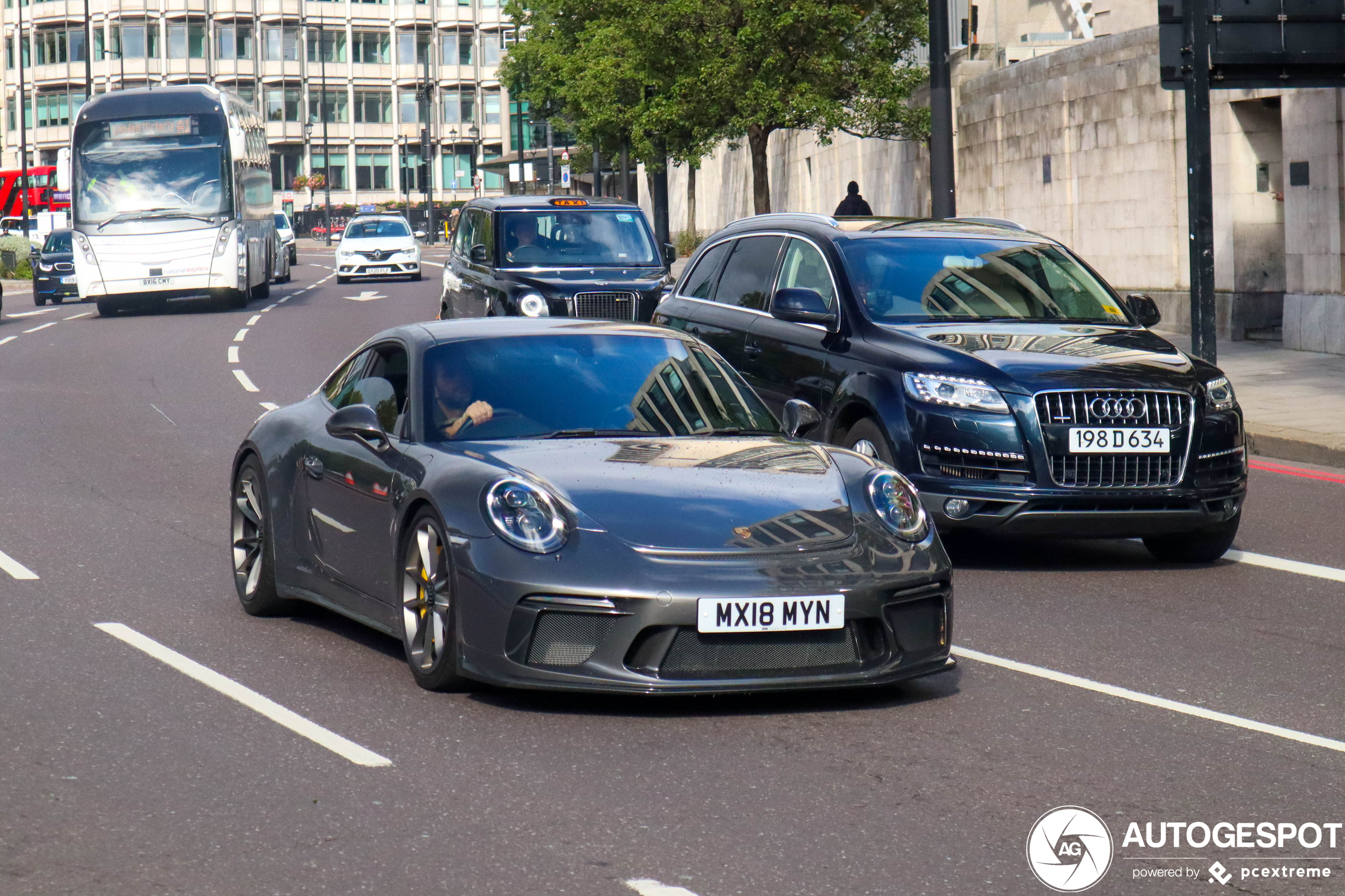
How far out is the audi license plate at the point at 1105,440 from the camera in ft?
29.5

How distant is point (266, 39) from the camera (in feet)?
427

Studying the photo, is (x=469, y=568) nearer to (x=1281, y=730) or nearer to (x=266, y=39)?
(x=1281, y=730)

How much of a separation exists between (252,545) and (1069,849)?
4.42 m

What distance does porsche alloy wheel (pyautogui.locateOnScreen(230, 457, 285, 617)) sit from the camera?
8.03 metres

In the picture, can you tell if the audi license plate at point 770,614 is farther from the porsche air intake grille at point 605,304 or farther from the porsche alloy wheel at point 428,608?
the porsche air intake grille at point 605,304

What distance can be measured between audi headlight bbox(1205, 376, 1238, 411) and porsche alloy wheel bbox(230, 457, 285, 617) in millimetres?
4423

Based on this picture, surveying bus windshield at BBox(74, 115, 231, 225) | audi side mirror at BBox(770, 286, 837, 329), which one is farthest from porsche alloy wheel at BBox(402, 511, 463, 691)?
bus windshield at BBox(74, 115, 231, 225)

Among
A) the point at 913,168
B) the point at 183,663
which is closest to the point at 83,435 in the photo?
the point at 183,663

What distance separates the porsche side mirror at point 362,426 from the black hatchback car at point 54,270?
3777 cm

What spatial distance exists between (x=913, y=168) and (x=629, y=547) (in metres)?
32.1

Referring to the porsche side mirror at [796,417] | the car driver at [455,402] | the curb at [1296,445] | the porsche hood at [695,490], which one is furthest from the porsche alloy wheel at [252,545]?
the curb at [1296,445]

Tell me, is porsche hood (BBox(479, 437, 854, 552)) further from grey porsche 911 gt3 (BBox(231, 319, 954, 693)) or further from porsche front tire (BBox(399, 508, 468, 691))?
porsche front tire (BBox(399, 508, 468, 691))

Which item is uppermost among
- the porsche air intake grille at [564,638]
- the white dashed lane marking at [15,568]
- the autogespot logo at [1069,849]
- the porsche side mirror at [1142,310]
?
the porsche side mirror at [1142,310]

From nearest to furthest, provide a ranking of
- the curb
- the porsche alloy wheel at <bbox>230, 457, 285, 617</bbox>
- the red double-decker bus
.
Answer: the porsche alloy wheel at <bbox>230, 457, 285, 617</bbox>
the curb
the red double-decker bus
